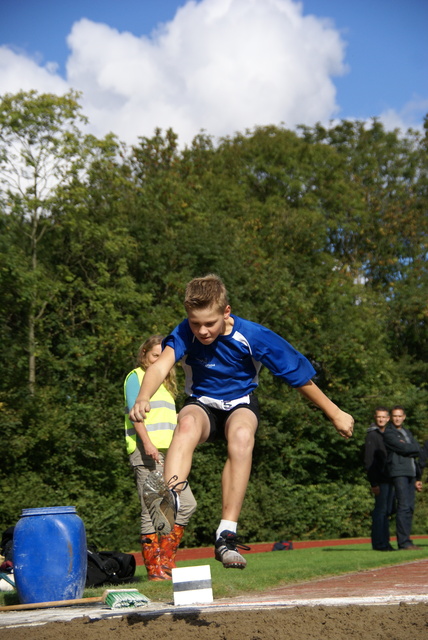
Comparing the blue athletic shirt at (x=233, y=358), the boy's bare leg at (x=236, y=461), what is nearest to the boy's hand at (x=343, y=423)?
the blue athletic shirt at (x=233, y=358)

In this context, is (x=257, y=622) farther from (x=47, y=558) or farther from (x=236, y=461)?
(x=47, y=558)

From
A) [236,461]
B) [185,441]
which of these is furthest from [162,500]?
[236,461]

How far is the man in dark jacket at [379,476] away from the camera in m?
12.6

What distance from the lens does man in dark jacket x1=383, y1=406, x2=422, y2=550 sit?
12.2 meters

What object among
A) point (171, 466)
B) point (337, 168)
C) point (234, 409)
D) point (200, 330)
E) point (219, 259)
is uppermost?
point (337, 168)

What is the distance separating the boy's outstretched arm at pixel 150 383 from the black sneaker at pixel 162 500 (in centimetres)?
44

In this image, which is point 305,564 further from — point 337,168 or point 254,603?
point 337,168

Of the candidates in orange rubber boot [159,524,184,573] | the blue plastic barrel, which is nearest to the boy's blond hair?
orange rubber boot [159,524,184,573]

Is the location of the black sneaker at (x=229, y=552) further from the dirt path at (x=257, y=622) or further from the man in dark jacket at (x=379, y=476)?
the man in dark jacket at (x=379, y=476)

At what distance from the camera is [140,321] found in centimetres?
2077

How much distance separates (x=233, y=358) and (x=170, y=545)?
2488mm

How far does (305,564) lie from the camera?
10094 mm

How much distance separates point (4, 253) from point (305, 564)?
10.6m

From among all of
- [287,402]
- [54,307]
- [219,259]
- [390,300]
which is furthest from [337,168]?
[54,307]
